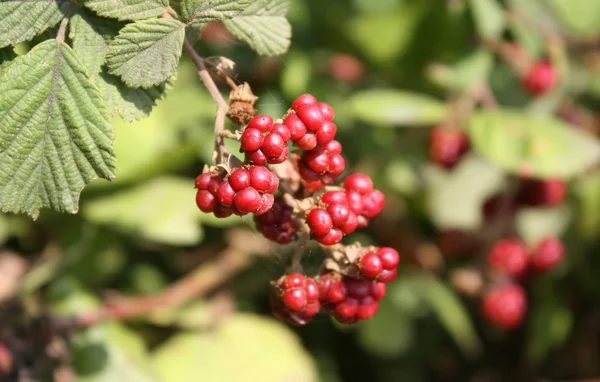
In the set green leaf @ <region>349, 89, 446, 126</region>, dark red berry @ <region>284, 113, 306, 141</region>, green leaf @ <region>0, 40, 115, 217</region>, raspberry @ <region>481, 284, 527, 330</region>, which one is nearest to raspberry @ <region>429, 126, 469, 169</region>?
green leaf @ <region>349, 89, 446, 126</region>

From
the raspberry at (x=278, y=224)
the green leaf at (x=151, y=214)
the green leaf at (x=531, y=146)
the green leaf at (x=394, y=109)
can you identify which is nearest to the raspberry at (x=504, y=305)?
the green leaf at (x=531, y=146)

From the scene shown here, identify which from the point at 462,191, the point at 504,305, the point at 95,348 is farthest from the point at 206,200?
the point at 462,191

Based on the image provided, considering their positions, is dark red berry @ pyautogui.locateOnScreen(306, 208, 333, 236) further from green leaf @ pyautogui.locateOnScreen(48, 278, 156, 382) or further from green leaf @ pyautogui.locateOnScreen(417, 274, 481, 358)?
green leaf @ pyautogui.locateOnScreen(417, 274, 481, 358)

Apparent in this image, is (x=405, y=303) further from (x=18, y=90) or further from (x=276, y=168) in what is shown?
(x=18, y=90)

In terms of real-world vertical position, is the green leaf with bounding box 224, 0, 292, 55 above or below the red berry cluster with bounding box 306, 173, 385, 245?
above

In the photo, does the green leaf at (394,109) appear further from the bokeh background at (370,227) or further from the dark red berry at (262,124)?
the dark red berry at (262,124)

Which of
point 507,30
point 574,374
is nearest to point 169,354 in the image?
point 507,30
